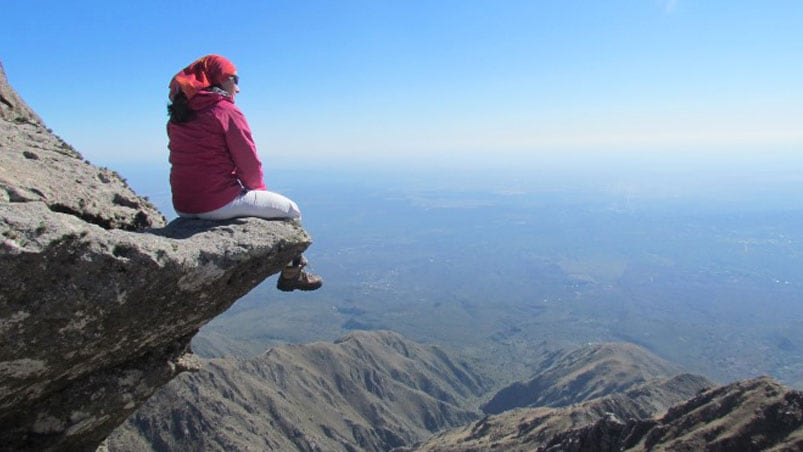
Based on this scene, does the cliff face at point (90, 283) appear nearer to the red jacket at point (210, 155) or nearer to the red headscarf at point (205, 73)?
the red jacket at point (210, 155)

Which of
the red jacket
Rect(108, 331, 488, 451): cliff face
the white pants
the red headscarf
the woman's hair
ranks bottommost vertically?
Rect(108, 331, 488, 451): cliff face

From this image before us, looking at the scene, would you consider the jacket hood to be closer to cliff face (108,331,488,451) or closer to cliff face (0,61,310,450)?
cliff face (0,61,310,450)

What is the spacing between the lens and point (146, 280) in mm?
7574

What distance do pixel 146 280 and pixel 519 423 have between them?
9712 cm

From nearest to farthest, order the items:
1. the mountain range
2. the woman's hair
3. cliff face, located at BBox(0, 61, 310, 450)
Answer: cliff face, located at BBox(0, 61, 310, 450)
the woman's hair
the mountain range

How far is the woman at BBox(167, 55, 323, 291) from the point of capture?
30.9 feet

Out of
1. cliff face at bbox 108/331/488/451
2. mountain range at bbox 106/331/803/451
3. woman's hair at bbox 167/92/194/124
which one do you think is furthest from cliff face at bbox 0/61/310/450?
cliff face at bbox 108/331/488/451

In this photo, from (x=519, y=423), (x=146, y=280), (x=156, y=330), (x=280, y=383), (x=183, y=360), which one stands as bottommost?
(x=280, y=383)

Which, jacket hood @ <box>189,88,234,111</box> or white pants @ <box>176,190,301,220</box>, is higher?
jacket hood @ <box>189,88,234,111</box>

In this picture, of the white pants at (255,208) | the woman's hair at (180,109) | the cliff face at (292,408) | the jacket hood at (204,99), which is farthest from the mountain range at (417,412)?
the woman's hair at (180,109)

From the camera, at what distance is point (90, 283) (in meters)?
6.93

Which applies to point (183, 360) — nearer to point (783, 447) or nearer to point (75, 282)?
point (75, 282)

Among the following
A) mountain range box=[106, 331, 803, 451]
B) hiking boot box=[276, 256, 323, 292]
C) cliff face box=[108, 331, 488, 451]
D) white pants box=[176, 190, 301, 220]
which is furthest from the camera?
cliff face box=[108, 331, 488, 451]

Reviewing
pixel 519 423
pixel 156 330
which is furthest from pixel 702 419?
pixel 156 330
